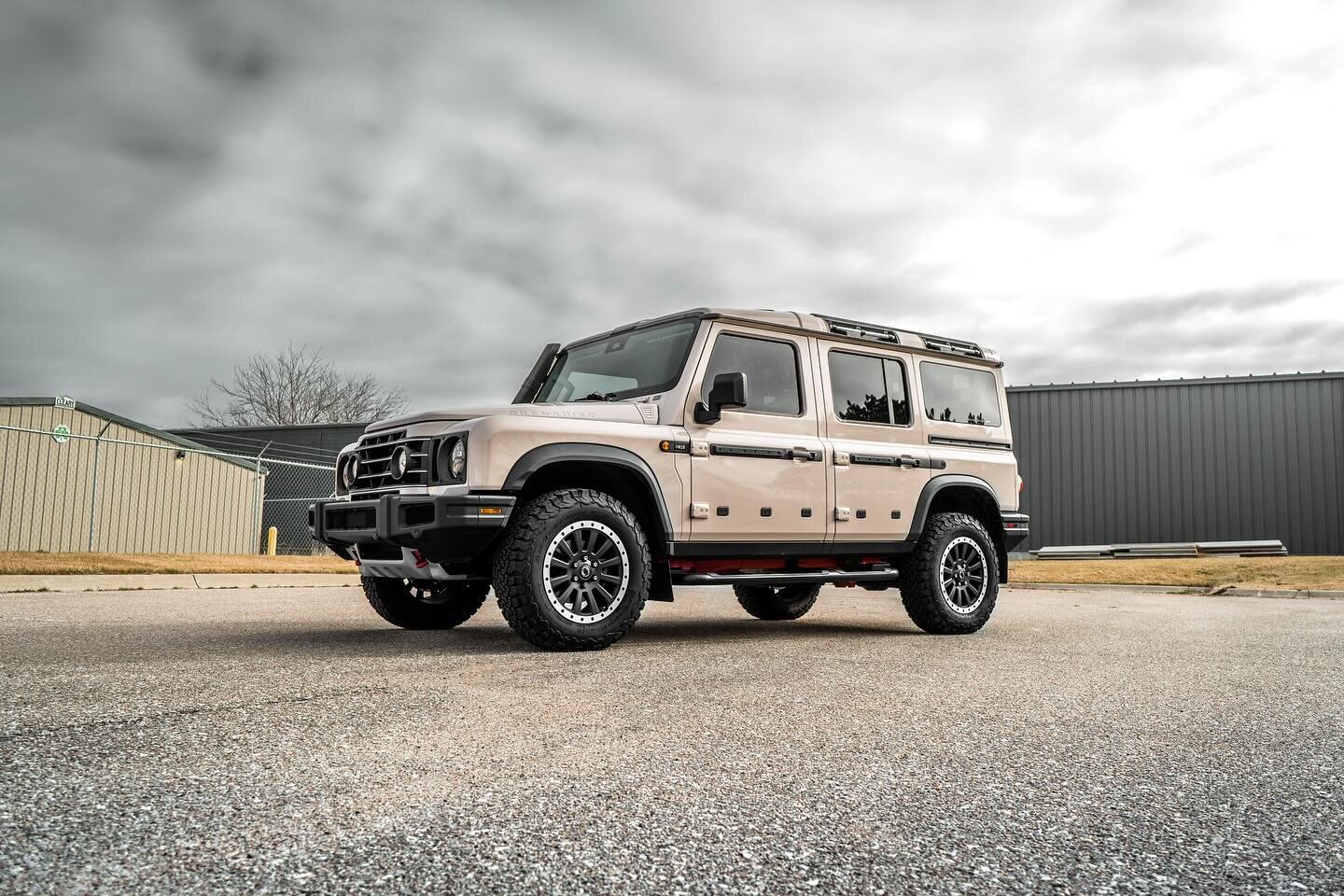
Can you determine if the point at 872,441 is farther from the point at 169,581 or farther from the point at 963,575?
the point at 169,581

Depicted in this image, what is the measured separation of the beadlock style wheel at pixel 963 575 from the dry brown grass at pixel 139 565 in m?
9.82

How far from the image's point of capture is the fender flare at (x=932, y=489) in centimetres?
754

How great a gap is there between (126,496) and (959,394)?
2009 cm

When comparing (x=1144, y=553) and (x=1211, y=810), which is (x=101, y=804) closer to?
(x=1211, y=810)

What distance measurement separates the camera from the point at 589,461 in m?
5.98

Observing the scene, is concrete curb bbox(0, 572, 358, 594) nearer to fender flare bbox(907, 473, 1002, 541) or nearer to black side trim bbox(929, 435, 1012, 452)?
fender flare bbox(907, 473, 1002, 541)

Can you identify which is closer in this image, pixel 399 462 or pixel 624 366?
pixel 399 462

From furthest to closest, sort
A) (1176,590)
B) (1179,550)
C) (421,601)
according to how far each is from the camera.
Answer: (1179,550) → (1176,590) → (421,601)

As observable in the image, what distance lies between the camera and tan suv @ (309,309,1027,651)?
A: 5.68 m

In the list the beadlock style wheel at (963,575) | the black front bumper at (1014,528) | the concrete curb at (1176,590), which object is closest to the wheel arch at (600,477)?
the beadlock style wheel at (963,575)

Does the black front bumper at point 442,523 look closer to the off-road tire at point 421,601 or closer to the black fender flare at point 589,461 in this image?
the black fender flare at point 589,461

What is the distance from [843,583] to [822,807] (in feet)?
15.7

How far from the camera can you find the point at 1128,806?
2.72 metres

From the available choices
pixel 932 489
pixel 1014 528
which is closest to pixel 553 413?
pixel 932 489
